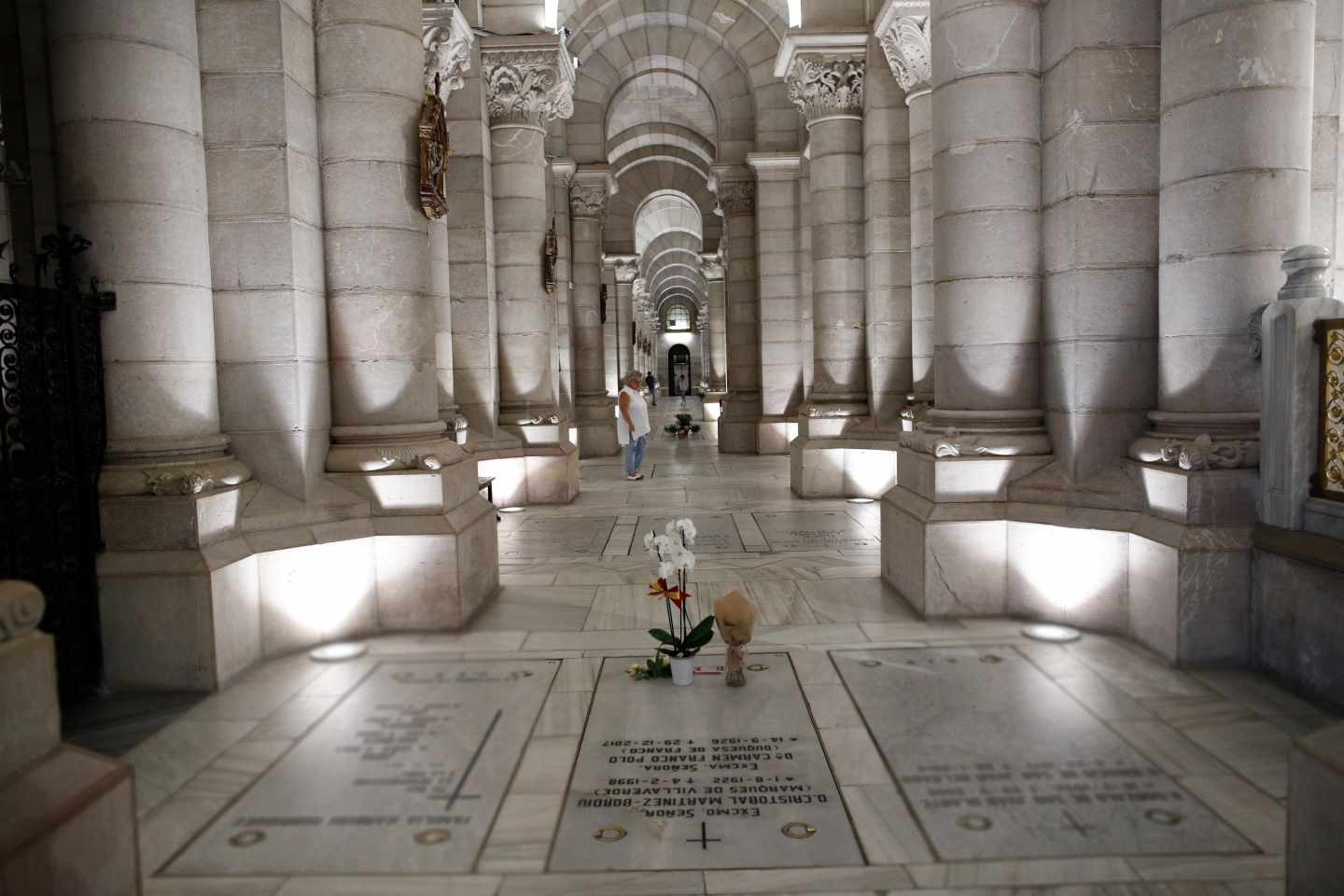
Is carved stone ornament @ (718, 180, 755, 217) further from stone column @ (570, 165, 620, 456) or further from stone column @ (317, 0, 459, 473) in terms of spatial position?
stone column @ (317, 0, 459, 473)

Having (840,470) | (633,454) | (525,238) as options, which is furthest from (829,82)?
(633,454)

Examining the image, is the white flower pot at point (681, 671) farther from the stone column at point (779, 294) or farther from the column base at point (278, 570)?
the stone column at point (779, 294)

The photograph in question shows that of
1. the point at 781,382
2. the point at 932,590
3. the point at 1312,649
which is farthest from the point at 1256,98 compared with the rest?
the point at 781,382

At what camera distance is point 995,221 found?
6945mm

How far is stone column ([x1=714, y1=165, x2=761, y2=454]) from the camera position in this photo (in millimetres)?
19578

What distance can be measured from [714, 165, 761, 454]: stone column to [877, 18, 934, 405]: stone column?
7.40 m

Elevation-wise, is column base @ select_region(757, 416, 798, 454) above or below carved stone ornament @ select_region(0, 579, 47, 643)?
below

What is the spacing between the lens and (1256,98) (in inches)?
221

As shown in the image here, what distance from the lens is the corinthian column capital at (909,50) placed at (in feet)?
35.1

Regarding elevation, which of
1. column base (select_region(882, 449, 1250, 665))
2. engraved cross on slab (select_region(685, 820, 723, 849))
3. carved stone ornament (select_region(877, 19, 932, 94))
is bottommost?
engraved cross on slab (select_region(685, 820, 723, 849))

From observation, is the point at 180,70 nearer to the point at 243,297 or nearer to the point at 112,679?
the point at 243,297

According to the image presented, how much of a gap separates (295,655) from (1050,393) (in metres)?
5.73

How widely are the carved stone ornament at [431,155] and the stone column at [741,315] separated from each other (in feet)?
41.7

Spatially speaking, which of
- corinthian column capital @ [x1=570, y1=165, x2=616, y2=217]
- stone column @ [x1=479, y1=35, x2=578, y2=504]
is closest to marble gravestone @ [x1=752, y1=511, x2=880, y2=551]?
stone column @ [x1=479, y1=35, x2=578, y2=504]
